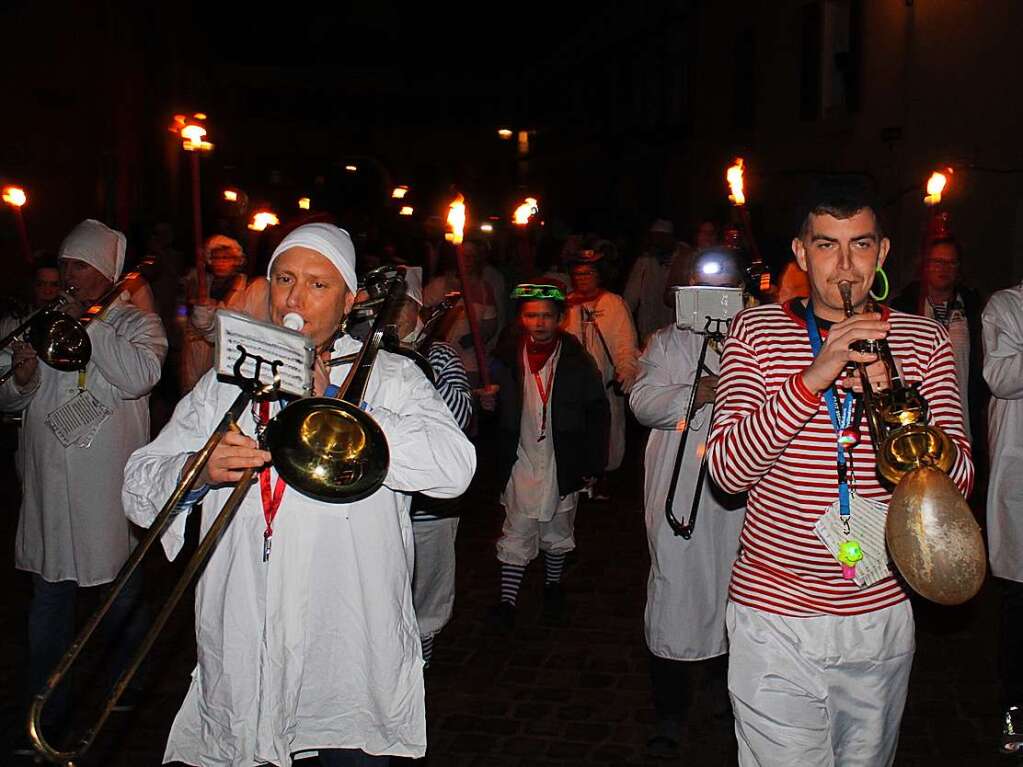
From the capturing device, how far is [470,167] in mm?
50656

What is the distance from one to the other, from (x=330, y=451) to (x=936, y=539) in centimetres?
163

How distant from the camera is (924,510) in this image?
9.68 ft

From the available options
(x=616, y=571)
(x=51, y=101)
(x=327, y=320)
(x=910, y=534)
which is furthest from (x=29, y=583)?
(x=51, y=101)

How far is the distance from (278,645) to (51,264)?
6855 millimetres

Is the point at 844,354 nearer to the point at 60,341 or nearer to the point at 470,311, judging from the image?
the point at 60,341

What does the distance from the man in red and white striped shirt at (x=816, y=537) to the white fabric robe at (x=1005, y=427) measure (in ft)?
6.49

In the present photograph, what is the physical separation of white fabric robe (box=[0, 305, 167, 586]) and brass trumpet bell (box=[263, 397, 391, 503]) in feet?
8.73

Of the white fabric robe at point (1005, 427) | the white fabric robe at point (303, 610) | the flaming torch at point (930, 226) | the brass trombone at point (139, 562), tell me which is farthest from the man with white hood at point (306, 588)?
the flaming torch at point (930, 226)

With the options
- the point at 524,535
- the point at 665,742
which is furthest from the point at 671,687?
the point at 524,535

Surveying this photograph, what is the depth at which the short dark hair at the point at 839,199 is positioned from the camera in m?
3.51

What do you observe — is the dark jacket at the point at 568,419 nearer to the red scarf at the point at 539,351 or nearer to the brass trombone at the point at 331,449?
the red scarf at the point at 539,351

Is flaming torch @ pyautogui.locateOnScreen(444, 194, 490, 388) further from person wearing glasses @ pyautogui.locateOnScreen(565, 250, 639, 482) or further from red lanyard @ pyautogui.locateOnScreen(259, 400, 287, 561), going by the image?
person wearing glasses @ pyautogui.locateOnScreen(565, 250, 639, 482)

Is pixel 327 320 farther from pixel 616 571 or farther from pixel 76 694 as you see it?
pixel 616 571

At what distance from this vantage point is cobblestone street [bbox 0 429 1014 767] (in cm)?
570
